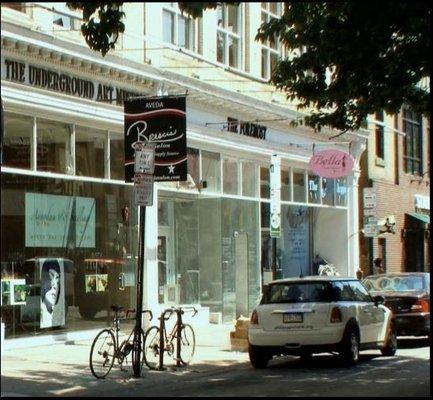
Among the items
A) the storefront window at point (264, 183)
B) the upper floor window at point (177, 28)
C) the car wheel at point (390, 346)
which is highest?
the upper floor window at point (177, 28)

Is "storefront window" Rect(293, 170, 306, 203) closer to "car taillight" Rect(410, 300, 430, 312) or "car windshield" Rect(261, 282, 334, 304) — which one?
"car taillight" Rect(410, 300, 430, 312)

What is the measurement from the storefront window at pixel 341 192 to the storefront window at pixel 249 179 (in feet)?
17.8

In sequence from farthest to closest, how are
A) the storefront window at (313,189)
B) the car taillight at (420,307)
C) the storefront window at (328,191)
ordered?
the storefront window at (328,191)
the storefront window at (313,189)
the car taillight at (420,307)

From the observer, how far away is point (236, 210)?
78.7 ft

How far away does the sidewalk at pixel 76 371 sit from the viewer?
12.1 meters

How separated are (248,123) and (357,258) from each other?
8366mm

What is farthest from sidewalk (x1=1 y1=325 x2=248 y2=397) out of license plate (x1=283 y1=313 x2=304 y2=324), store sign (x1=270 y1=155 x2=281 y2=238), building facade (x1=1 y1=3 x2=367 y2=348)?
store sign (x1=270 y1=155 x2=281 y2=238)

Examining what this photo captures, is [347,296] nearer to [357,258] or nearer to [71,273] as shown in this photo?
[71,273]

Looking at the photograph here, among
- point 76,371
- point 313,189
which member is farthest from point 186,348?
point 313,189

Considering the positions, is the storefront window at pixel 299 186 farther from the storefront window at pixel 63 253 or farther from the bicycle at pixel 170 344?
the bicycle at pixel 170 344

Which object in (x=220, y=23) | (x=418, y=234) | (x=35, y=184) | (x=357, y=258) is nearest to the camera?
(x=35, y=184)

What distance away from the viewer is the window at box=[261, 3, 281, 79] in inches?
976

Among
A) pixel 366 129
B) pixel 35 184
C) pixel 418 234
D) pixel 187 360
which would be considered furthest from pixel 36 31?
pixel 418 234

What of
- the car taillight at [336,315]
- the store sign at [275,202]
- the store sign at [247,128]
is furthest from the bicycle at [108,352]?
the store sign at [247,128]
